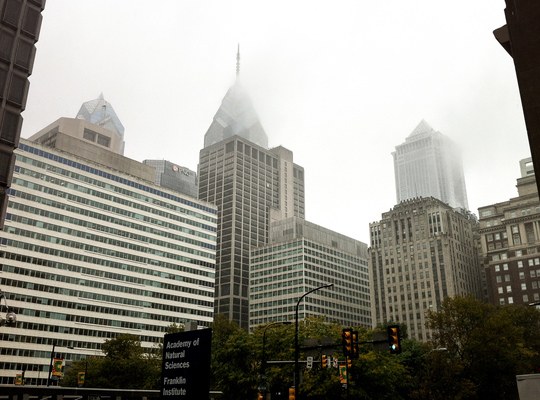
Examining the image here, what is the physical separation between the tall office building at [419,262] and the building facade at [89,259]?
192ft

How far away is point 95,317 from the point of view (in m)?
132

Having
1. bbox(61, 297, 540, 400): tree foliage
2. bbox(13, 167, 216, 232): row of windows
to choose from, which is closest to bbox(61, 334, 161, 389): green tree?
bbox(61, 297, 540, 400): tree foliage

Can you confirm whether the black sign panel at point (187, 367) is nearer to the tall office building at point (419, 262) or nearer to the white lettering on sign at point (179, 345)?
the white lettering on sign at point (179, 345)

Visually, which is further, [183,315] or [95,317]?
[183,315]

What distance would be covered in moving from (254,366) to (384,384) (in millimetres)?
16055

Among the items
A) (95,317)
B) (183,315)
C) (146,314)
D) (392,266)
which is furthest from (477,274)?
(95,317)

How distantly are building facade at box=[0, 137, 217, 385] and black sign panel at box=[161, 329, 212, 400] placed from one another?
118 meters

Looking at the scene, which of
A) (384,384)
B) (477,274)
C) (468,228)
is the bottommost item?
(384,384)

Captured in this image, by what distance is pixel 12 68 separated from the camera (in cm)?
4997

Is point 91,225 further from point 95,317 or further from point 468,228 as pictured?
point 468,228

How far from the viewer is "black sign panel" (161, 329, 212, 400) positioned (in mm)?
11578

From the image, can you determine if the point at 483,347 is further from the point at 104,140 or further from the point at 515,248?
the point at 104,140

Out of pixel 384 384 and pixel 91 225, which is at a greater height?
pixel 91 225

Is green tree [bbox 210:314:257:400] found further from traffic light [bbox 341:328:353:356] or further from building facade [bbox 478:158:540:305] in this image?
building facade [bbox 478:158:540:305]
